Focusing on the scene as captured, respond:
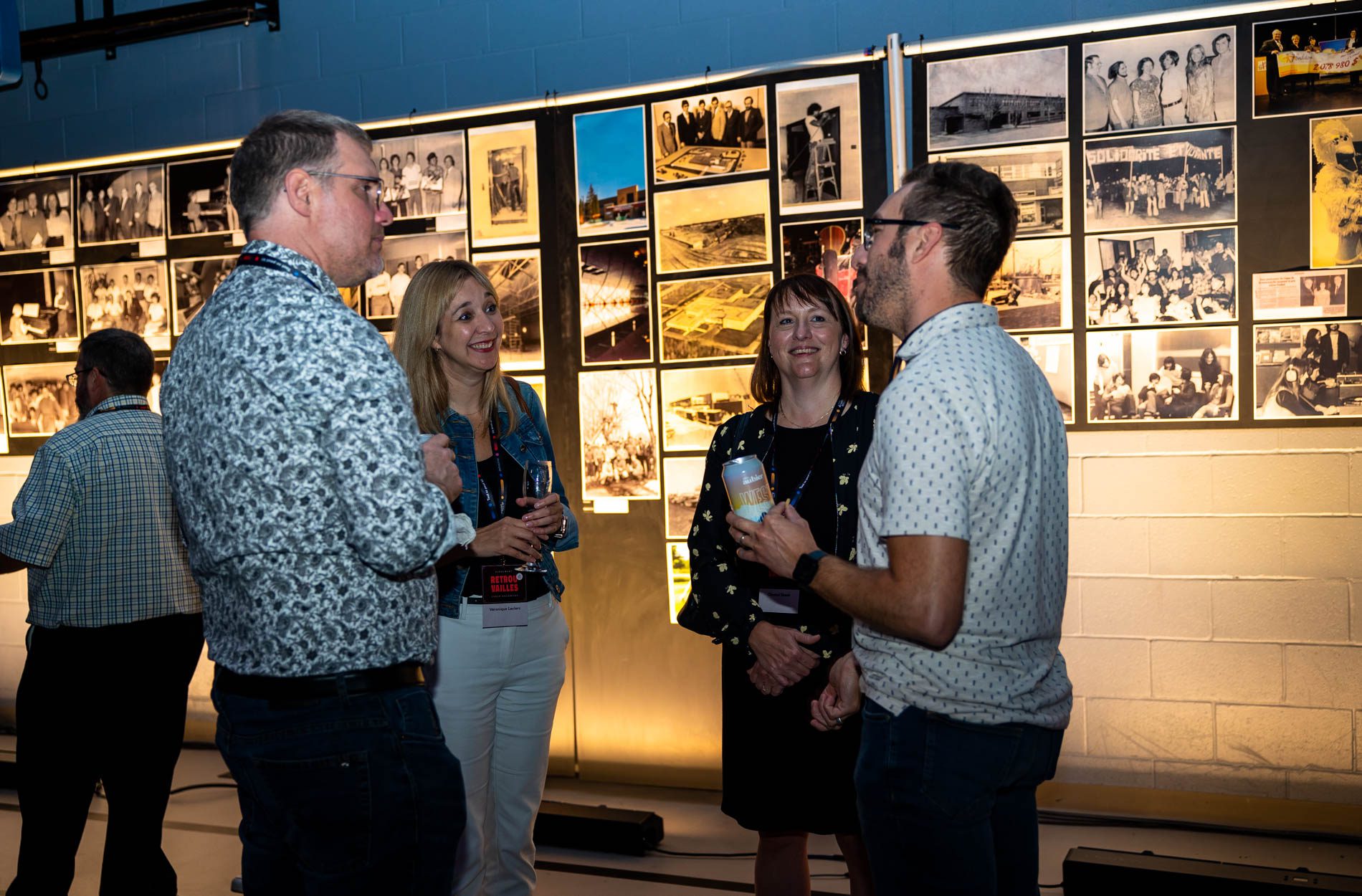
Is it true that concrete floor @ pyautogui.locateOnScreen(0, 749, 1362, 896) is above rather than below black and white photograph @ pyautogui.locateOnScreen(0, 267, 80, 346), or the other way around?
below

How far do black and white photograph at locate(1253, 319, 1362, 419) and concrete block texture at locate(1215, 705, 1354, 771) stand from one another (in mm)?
951

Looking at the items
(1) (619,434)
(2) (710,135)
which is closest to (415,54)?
(2) (710,135)

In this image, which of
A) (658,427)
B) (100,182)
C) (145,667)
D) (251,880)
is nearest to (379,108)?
(100,182)

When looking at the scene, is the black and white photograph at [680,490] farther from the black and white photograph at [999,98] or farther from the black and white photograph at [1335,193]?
the black and white photograph at [1335,193]

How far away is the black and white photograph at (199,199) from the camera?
189 inches

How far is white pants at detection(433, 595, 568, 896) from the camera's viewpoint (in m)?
2.47

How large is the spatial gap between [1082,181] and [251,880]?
3.21 metres

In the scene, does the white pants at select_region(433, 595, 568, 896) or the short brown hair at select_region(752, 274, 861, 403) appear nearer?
the white pants at select_region(433, 595, 568, 896)

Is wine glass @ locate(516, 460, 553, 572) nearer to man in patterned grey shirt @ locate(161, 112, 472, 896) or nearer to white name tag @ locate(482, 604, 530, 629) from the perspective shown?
white name tag @ locate(482, 604, 530, 629)

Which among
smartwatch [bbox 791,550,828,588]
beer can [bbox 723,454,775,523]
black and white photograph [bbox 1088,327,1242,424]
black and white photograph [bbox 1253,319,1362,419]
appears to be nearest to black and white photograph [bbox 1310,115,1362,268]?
black and white photograph [bbox 1253,319,1362,419]

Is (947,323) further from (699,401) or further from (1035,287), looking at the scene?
(699,401)

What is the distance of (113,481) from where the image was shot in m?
2.90

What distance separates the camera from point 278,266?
5.26 feet

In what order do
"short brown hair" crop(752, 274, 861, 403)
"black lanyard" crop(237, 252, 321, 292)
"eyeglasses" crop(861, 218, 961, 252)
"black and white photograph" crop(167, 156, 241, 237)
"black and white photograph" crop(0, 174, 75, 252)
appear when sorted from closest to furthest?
"black lanyard" crop(237, 252, 321, 292), "eyeglasses" crop(861, 218, 961, 252), "short brown hair" crop(752, 274, 861, 403), "black and white photograph" crop(167, 156, 241, 237), "black and white photograph" crop(0, 174, 75, 252)
